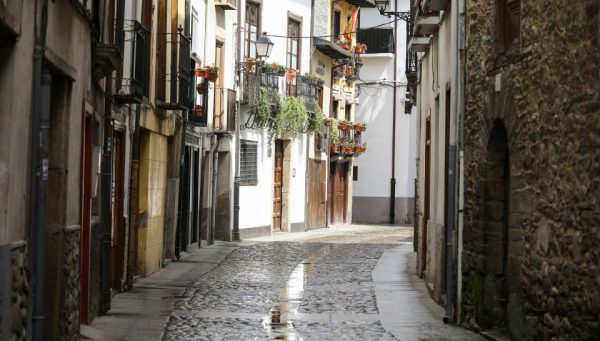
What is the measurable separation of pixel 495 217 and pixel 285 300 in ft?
13.2

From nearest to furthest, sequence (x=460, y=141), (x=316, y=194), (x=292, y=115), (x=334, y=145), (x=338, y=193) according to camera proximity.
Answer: (x=460, y=141)
(x=292, y=115)
(x=316, y=194)
(x=334, y=145)
(x=338, y=193)

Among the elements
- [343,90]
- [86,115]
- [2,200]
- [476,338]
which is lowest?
[476,338]

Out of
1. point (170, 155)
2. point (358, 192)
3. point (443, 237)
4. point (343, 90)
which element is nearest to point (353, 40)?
point (343, 90)

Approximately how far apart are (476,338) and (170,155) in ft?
35.1

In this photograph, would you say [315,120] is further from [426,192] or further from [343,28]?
[426,192]

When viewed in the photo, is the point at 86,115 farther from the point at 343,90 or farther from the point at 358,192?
the point at 358,192

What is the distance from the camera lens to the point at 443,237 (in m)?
16.0

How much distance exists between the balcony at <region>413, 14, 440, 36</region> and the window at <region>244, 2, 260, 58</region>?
13.7 meters

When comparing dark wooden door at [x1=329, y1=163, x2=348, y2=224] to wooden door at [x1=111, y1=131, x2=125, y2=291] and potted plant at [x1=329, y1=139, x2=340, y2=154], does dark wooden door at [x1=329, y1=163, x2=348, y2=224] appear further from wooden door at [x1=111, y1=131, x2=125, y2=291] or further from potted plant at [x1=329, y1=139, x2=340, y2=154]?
wooden door at [x1=111, y1=131, x2=125, y2=291]

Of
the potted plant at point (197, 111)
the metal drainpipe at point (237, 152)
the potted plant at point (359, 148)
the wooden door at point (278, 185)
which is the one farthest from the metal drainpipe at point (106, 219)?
the potted plant at point (359, 148)

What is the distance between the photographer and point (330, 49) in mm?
39000

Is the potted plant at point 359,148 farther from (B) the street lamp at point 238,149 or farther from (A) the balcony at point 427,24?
(A) the balcony at point 427,24

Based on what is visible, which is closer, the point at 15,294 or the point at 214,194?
the point at 15,294

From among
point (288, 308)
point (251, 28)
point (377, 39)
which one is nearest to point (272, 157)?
point (251, 28)
